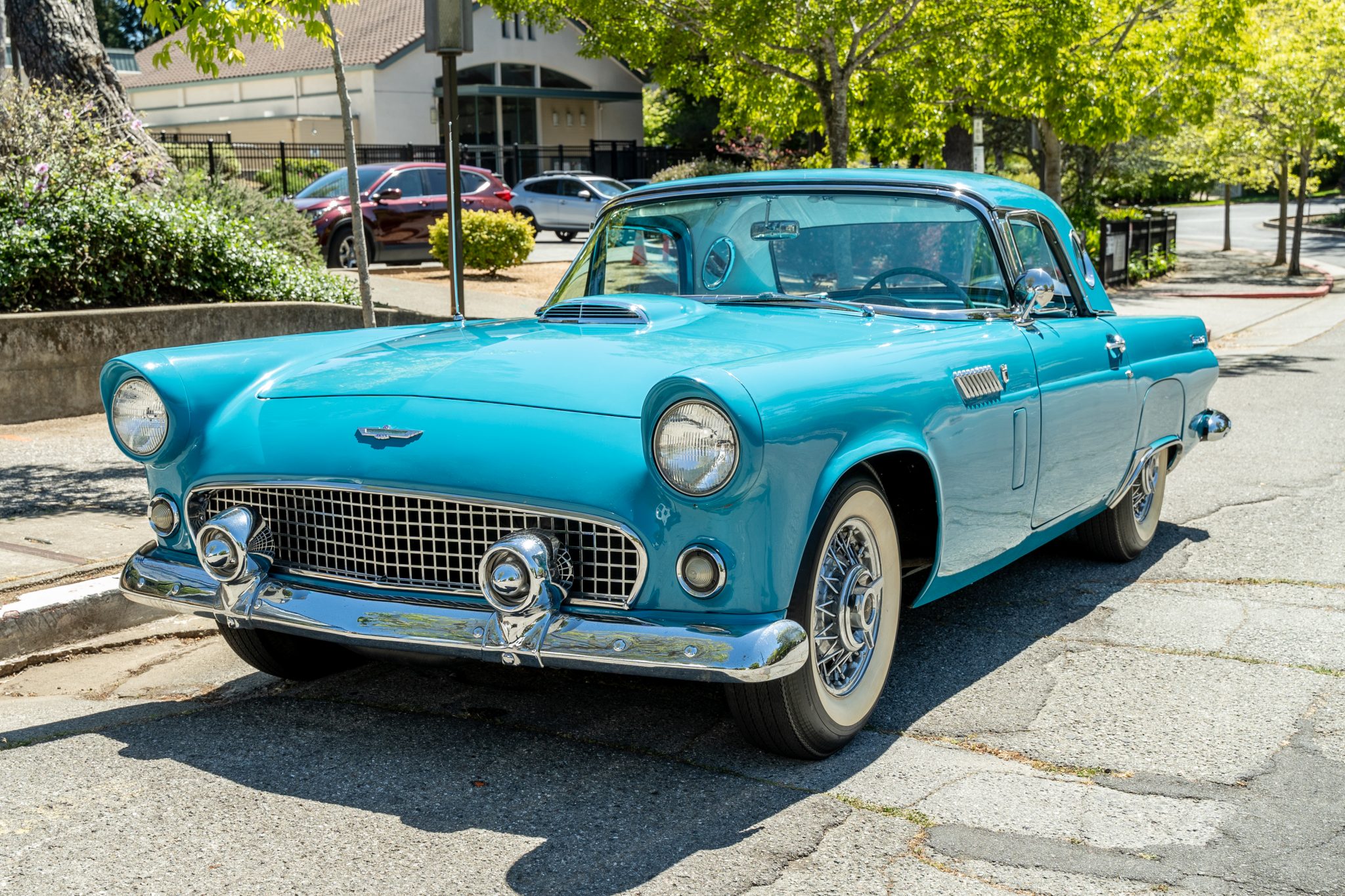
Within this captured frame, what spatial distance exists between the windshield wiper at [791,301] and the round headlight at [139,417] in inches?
73.5

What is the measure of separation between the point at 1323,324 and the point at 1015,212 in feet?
48.3

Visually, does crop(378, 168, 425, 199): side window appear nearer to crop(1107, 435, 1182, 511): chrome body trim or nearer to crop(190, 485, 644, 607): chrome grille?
crop(1107, 435, 1182, 511): chrome body trim

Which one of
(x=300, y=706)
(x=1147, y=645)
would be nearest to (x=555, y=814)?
(x=300, y=706)

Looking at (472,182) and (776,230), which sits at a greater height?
(472,182)

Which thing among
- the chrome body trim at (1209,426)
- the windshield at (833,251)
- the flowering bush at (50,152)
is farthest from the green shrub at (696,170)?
the windshield at (833,251)

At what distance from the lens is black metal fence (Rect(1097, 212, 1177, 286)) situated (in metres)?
23.0

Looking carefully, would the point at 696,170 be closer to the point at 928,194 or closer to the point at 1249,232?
the point at 1249,232

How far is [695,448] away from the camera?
10.8 ft

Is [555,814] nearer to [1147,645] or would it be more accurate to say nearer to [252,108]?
[1147,645]

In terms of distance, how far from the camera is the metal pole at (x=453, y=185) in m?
7.00

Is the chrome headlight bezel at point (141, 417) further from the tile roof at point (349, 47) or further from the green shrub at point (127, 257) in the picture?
the tile roof at point (349, 47)

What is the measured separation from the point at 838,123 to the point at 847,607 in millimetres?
10405

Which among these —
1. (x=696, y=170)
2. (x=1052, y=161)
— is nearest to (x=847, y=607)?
(x=1052, y=161)

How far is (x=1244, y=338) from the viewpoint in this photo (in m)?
16.4
